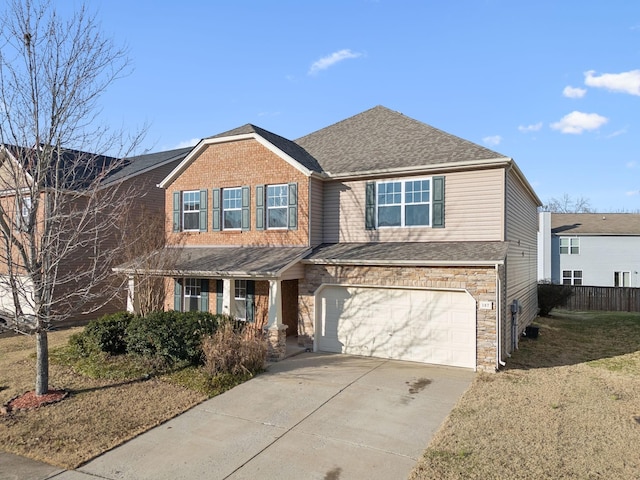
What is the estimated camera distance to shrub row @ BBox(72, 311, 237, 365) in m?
11.1

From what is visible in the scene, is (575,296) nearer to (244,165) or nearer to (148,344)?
(244,165)

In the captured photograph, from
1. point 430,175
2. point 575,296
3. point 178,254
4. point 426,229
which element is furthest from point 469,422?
point 575,296

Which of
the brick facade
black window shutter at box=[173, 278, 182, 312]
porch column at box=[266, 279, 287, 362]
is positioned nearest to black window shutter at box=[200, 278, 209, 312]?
black window shutter at box=[173, 278, 182, 312]

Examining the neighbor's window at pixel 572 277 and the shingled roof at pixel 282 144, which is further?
the neighbor's window at pixel 572 277

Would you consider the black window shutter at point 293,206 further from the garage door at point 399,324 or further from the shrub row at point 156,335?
the shrub row at point 156,335

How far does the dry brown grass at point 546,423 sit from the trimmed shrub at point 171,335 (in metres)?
6.55

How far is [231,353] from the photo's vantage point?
416 inches

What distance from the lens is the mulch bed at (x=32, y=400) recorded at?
28.7ft

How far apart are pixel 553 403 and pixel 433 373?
2.96m

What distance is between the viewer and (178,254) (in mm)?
14961

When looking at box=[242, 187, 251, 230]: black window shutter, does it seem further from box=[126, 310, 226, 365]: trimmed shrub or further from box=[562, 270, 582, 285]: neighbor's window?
box=[562, 270, 582, 285]: neighbor's window

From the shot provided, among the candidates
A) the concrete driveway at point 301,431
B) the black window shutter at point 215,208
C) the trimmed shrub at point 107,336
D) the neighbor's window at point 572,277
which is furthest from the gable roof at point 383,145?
the neighbor's window at point 572,277

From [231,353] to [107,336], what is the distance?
4.17 m

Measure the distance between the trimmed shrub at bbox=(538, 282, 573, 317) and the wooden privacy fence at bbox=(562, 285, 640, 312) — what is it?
2971 millimetres
